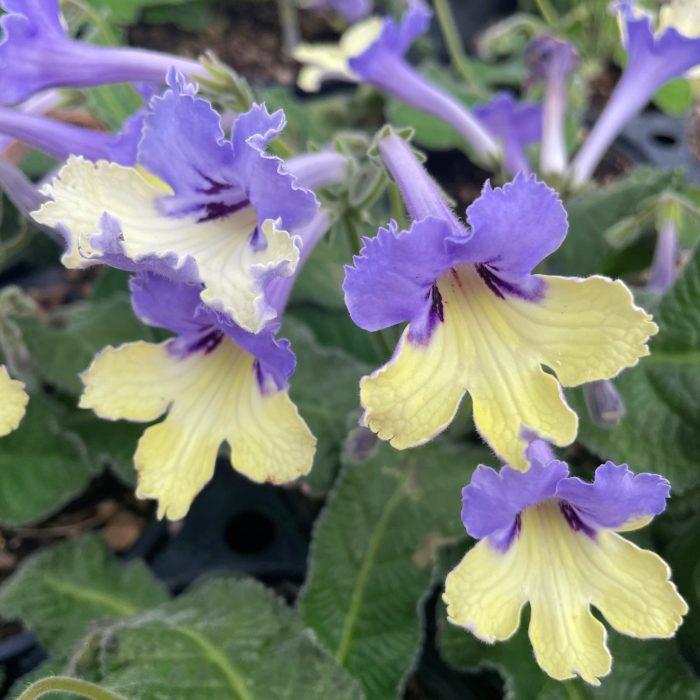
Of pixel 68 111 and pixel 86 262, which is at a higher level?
pixel 86 262

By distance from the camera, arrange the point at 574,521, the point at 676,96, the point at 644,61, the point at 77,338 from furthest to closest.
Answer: the point at 676,96 → the point at 77,338 → the point at 644,61 → the point at 574,521

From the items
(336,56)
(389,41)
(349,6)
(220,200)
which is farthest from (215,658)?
(349,6)

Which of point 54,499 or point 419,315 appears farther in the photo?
point 54,499

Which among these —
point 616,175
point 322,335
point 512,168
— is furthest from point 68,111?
point 616,175

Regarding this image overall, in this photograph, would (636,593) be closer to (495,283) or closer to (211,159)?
(495,283)

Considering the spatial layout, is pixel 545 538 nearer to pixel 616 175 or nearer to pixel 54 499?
pixel 54 499

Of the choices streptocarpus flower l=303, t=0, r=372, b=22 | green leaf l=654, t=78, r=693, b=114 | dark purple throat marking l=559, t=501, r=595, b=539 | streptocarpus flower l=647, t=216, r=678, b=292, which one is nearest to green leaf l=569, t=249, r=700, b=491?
streptocarpus flower l=647, t=216, r=678, b=292

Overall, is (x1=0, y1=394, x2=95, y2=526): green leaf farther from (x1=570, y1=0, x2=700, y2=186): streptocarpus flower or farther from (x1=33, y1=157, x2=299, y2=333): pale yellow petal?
(x1=570, y1=0, x2=700, y2=186): streptocarpus flower

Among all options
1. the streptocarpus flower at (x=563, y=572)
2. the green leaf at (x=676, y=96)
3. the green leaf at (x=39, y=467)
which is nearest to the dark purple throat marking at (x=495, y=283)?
the streptocarpus flower at (x=563, y=572)
